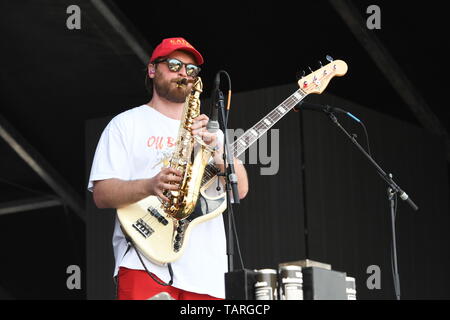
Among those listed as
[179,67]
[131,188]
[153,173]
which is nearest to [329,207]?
[179,67]

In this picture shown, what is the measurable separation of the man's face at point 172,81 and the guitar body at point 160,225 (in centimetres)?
45

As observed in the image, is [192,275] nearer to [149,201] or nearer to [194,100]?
[149,201]

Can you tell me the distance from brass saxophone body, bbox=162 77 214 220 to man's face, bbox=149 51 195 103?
0.07 m

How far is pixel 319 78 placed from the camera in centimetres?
461

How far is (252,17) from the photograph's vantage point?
7.23 m

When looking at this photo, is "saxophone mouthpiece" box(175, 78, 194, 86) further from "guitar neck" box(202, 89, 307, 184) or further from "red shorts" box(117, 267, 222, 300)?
"red shorts" box(117, 267, 222, 300)

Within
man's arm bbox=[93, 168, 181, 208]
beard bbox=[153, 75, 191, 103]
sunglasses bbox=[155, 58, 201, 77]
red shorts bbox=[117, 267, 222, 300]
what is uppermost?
sunglasses bbox=[155, 58, 201, 77]

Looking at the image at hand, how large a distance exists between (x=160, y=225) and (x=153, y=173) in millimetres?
230

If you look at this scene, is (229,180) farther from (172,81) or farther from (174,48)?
(174,48)

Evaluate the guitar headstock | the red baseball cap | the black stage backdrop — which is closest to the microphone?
the red baseball cap

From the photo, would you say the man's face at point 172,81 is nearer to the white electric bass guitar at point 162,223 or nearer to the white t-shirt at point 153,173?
the white t-shirt at point 153,173

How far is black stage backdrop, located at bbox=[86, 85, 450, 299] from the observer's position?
6992 millimetres

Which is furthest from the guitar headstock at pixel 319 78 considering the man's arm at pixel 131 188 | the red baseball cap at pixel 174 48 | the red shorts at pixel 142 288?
the red shorts at pixel 142 288
